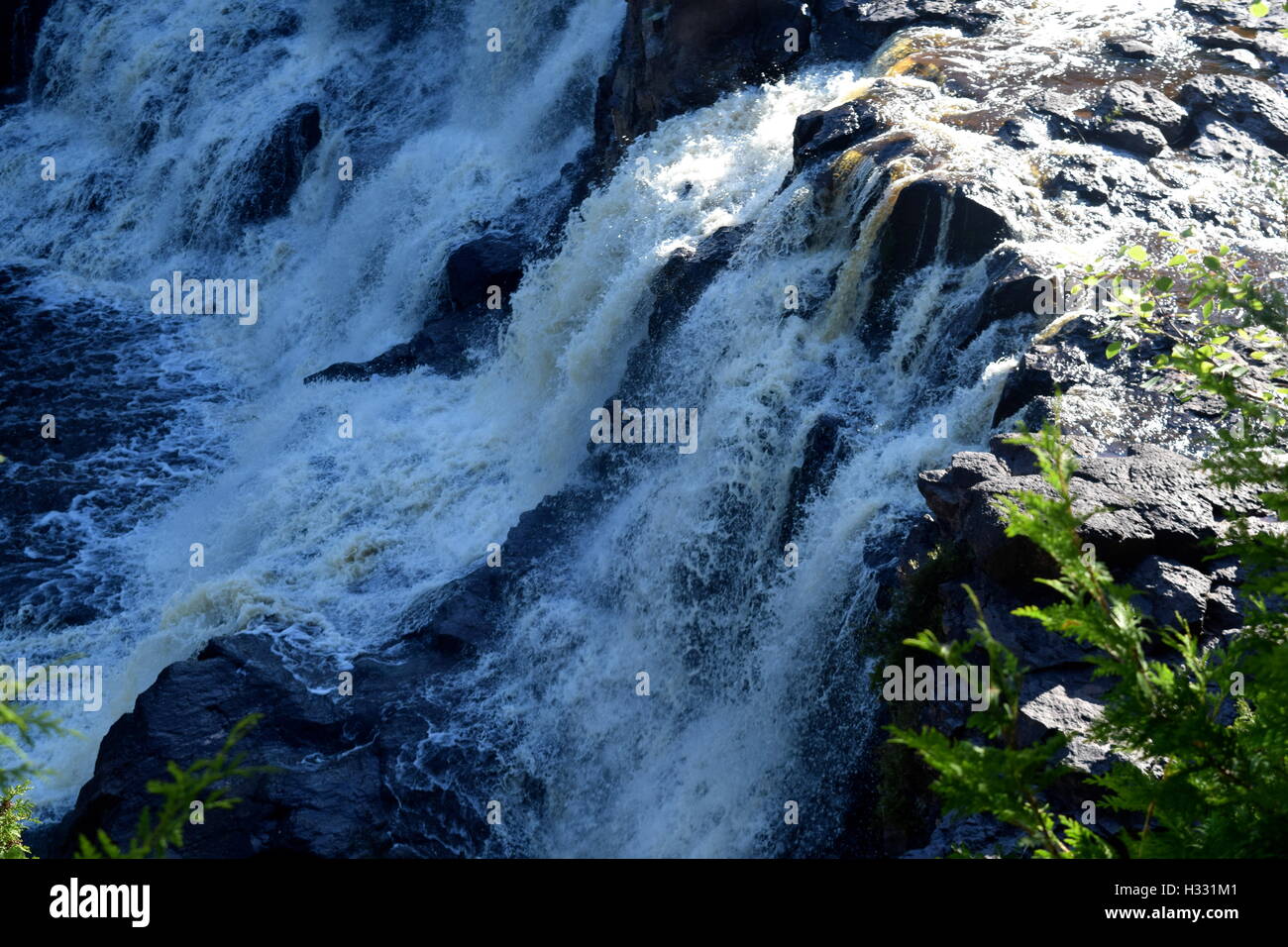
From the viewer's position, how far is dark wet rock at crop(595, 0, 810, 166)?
53.1 ft

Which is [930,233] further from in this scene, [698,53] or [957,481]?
[698,53]

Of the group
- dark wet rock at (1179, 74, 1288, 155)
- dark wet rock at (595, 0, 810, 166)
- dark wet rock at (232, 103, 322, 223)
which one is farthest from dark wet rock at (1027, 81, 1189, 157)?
dark wet rock at (232, 103, 322, 223)

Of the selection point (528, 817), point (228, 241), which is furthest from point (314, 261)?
point (528, 817)

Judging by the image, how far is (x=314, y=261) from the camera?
1894 centimetres

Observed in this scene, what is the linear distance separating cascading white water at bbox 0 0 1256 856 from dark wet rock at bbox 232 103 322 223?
265 millimetres

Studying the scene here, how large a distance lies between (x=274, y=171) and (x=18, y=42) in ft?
29.5

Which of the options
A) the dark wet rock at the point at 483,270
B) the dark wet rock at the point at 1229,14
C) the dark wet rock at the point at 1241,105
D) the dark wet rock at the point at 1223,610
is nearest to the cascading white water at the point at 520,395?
the dark wet rock at the point at 483,270

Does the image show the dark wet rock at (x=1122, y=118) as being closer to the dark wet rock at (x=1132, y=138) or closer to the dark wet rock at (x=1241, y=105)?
the dark wet rock at (x=1132, y=138)

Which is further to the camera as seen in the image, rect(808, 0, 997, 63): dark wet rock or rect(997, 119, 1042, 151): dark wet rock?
rect(808, 0, 997, 63): dark wet rock

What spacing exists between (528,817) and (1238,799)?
283 inches

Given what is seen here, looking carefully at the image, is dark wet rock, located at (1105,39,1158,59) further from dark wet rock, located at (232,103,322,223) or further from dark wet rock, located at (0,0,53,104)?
dark wet rock, located at (0,0,53,104)

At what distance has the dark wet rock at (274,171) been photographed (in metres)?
19.7

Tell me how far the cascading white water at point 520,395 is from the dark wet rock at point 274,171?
0.27 metres

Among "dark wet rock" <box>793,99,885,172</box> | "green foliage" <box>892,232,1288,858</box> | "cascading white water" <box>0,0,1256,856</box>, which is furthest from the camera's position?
"dark wet rock" <box>793,99,885,172</box>
